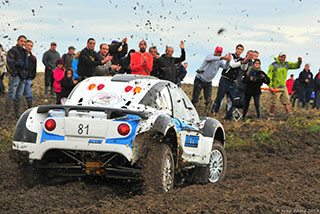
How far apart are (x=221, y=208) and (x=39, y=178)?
107 inches

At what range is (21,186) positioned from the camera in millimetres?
7984

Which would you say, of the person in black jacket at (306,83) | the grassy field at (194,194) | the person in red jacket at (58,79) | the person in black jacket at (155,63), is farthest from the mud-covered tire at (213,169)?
the person in black jacket at (306,83)

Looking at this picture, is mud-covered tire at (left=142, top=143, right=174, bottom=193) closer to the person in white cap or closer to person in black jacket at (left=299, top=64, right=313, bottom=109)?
the person in white cap

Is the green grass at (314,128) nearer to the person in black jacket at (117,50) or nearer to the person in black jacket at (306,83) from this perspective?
the person in black jacket at (117,50)

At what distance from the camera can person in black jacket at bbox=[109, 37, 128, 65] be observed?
15133 millimetres

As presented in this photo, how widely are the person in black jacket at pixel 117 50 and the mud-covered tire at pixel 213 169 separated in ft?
19.0

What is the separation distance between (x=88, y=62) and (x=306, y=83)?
17.0 meters

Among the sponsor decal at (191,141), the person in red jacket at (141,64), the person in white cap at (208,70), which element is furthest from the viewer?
the person in white cap at (208,70)

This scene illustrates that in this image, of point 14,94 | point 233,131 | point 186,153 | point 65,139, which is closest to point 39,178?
point 65,139

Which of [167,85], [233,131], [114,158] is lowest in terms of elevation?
[233,131]

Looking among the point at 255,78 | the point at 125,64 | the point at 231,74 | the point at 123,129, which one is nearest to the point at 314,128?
the point at 255,78

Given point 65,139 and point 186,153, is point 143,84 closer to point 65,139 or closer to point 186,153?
point 186,153

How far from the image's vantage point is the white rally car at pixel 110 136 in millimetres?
7297

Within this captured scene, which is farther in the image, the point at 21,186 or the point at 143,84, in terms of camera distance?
the point at 143,84
